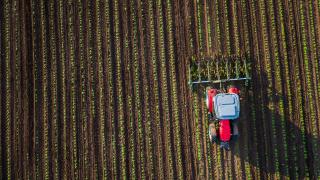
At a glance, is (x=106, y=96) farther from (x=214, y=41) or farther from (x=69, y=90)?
(x=214, y=41)

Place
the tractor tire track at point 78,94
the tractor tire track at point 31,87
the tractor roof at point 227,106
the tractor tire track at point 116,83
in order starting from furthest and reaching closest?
the tractor tire track at point 31,87 < the tractor tire track at point 78,94 < the tractor tire track at point 116,83 < the tractor roof at point 227,106

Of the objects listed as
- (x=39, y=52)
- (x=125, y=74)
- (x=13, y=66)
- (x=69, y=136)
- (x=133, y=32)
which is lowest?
(x=69, y=136)

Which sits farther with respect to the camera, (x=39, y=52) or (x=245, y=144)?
(x=39, y=52)

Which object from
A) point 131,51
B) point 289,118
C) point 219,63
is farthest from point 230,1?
point 289,118

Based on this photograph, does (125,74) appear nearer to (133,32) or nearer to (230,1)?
(133,32)

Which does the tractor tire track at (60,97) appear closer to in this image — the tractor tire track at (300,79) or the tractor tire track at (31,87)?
the tractor tire track at (31,87)

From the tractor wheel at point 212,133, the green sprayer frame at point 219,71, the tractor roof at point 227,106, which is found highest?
the green sprayer frame at point 219,71

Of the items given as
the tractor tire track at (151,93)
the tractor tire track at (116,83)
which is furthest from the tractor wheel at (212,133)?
the tractor tire track at (116,83)

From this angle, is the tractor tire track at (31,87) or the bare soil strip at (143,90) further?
the tractor tire track at (31,87)

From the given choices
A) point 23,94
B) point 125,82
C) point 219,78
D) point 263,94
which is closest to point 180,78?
point 219,78
